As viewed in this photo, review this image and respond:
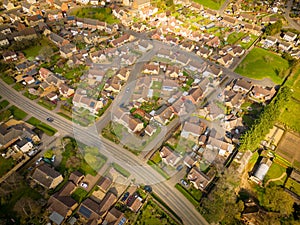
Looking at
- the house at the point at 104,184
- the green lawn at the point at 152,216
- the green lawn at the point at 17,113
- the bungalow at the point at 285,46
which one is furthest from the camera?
the bungalow at the point at 285,46

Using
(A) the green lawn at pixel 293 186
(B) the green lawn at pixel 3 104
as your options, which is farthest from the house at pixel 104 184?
(A) the green lawn at pixel 293 186

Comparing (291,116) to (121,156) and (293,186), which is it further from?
(121,156)

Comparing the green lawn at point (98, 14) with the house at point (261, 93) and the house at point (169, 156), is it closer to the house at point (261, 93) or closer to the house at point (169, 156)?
the house at point (261, 93)

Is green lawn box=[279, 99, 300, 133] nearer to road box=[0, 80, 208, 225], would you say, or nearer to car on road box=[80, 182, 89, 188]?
road box=[0, 80, 208, 225]

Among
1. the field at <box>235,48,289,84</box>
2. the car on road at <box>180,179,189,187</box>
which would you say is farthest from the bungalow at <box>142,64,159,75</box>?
the car on road at <box>180,179,189,187</box>

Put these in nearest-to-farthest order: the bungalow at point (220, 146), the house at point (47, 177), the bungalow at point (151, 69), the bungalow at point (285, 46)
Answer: the house at point (47, 177) < the bungalow at point (220, 146) < the bungalow at point (151, 69) < the bungalow at point (285, 46)

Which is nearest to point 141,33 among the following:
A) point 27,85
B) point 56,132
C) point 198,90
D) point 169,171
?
point 198,90
